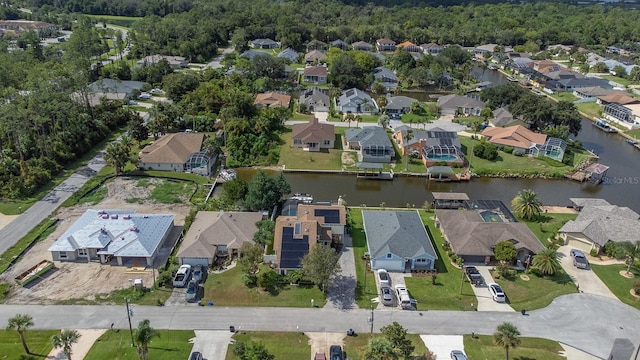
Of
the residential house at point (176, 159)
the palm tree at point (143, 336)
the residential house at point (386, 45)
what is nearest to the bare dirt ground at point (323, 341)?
the palm tree at point (143, 336)

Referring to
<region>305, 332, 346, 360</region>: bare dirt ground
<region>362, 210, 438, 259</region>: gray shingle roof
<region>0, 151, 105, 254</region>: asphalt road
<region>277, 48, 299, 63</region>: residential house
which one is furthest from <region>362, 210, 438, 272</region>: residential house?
<region>277, 48, 299, 63</region>: residential house

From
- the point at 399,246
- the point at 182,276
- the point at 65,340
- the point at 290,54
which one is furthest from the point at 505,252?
the point at 290,54

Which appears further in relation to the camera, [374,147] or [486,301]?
[374,147]

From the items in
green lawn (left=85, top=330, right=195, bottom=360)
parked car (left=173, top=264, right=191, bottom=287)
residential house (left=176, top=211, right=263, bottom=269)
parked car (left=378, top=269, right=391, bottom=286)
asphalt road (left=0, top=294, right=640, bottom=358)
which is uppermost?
residential house (left=176, top=211, right=263, bottom=269)

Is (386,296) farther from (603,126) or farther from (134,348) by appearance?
(603,126)

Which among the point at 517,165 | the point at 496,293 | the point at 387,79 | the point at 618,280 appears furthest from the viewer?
the point at 387,79

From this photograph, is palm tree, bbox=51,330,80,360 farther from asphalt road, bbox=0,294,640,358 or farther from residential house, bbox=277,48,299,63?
residential house, bbox=277,48,299,63

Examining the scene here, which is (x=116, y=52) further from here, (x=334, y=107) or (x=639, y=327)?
(x=639, y=327)
